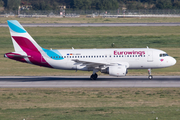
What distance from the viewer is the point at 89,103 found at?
2689 cm

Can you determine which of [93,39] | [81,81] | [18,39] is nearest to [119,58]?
[81,81]

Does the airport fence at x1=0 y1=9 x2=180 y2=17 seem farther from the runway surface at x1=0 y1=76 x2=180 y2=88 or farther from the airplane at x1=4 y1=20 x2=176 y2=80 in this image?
the airplane at x1=4 y1=20 x2=176 y2=80

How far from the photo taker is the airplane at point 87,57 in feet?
125

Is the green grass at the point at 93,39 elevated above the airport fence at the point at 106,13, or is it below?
below

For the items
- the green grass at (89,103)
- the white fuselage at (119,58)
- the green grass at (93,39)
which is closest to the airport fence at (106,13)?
the green grass at (93,39)

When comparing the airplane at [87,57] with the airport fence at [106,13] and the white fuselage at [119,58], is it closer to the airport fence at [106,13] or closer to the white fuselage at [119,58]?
the white fuselage at [119,58]

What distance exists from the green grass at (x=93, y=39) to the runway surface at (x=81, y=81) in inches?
214

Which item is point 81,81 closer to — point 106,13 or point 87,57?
point 87,57

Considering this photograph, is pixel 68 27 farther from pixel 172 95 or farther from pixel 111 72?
pixel 172 95

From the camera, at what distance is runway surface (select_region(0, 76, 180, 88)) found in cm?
3550

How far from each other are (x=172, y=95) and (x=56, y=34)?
205 ft

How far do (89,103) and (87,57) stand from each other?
490 inches

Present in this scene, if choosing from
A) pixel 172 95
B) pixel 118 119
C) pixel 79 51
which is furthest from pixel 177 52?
pixel 118 119

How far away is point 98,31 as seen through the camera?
9138cm
